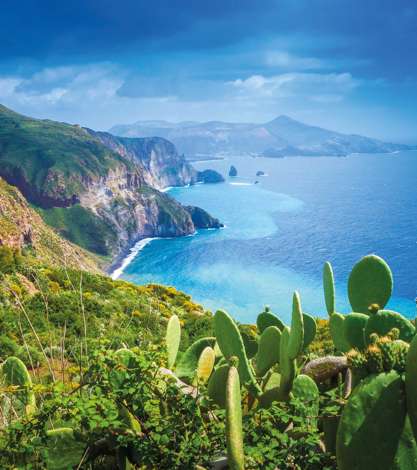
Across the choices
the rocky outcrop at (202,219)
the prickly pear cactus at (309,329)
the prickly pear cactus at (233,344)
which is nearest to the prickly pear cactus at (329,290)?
the prickly pear cactus at (309,329)

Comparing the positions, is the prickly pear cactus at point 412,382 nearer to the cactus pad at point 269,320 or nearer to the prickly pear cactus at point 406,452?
the prickly pear cactus at point 406,452

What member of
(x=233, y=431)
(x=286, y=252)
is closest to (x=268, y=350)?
(x=233, y=431)

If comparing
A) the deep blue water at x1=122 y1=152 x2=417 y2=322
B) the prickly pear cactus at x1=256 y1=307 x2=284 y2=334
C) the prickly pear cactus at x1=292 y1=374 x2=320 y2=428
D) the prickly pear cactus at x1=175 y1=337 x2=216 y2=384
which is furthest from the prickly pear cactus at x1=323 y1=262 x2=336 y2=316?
the deep blue water at x1=122 y1=152 x2=417 y2=322

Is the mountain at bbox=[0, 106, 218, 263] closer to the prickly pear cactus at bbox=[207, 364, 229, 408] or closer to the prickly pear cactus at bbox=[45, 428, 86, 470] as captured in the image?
the prickly pear cactus at bbox=[207, 364, 229, 408]

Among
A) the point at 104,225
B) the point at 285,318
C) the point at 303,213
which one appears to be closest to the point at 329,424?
the point at 285,318

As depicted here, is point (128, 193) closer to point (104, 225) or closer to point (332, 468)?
point (104, 225)

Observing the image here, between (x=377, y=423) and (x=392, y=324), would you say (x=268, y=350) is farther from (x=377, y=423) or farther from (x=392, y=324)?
(x=377, y=423)
